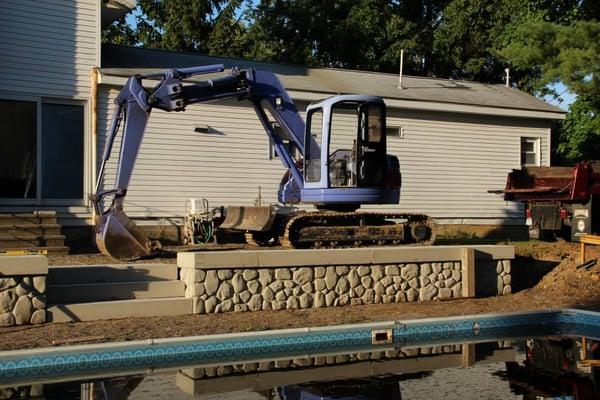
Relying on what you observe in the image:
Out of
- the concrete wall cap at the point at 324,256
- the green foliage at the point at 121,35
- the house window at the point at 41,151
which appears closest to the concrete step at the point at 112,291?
the concrete wall cap at the point at 324,256

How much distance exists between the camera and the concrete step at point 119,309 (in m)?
9.53

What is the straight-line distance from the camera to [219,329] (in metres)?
9.33

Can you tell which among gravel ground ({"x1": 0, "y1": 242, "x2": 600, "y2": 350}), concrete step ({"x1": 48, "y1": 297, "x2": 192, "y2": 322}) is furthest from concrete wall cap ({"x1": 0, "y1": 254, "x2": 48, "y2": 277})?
gravel ground ({"x1": 0, "y1": 242, "x2": 600, "y2": 350})

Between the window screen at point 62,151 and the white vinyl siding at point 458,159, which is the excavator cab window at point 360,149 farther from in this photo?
the white vinyl siding at point 458,159

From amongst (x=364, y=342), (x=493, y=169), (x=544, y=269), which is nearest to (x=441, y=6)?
(x=493, y=169)

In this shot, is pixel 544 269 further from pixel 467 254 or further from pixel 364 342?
pixel 364 342

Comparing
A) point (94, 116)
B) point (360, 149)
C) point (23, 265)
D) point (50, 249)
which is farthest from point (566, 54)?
point (23, 265)

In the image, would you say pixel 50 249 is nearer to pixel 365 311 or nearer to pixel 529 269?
pixel 365 311

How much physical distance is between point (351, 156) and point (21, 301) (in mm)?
6337

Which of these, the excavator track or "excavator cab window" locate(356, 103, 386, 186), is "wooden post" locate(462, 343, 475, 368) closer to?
the excavator track

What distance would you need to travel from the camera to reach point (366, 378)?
7.31 metres

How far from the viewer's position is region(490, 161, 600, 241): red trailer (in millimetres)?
15477

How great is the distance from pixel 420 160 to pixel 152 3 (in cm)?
1814

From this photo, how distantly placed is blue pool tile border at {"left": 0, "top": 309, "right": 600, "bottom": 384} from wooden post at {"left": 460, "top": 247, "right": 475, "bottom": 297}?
225 centimetres
